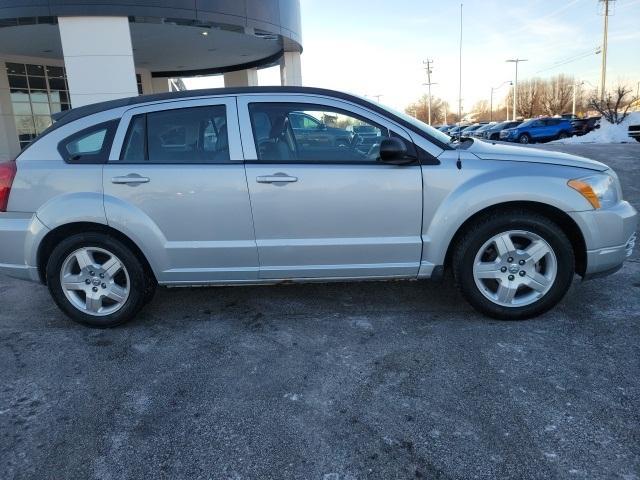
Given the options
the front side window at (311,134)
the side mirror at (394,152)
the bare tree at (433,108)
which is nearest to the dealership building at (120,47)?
the front side window at (311,134)

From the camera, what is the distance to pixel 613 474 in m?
2.12

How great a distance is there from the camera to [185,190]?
3584 mm

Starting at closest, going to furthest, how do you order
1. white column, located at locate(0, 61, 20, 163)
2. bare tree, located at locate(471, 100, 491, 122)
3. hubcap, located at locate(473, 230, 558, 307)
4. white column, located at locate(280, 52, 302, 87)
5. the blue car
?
1. hubcap, located at locate(473, 230, 558, 307)
2. white column, located at locate(280, 52, 302, 87)
3. white column, located at locate(0, 61, 20, 163)
4. the blue car
5. bare tree, located at locate(471, 100, 491, 122)

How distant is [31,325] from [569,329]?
4.22 meters

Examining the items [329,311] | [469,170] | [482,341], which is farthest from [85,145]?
[482,341]

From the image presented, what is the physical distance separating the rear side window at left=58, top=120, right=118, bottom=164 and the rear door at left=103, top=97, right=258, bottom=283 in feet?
0.24

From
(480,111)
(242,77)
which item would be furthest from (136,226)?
(480,111)

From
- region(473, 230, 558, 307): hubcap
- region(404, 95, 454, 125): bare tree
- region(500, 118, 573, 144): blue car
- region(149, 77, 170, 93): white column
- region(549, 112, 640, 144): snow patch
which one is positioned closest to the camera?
region(473, 230, 558, 307): hubcap

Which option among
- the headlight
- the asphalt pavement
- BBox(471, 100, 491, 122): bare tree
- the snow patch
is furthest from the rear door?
BBox(471, 100, 491, 122): bare tree

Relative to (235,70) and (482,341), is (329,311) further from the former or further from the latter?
(235,70)

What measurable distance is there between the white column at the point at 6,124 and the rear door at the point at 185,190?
1849 centimetres

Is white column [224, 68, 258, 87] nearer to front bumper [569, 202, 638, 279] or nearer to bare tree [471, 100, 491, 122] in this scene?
front bumper [569, 202, 638, 279]

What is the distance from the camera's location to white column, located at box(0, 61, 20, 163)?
1873 centimetres

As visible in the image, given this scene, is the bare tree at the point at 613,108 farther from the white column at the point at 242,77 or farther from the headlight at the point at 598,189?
the headlight at the point at 598,189
